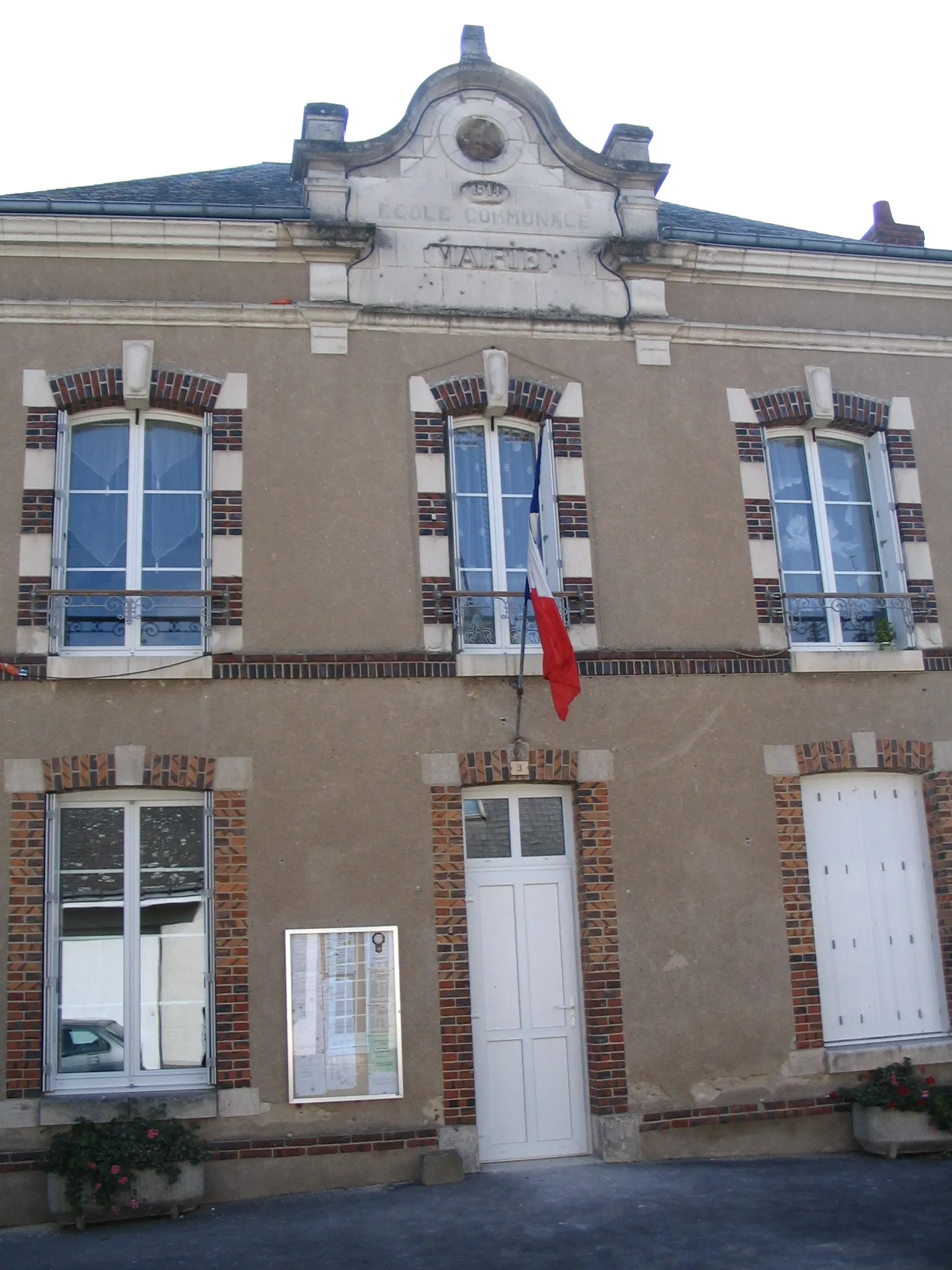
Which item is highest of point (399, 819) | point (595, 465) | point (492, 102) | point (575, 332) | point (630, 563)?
point (492, 102)

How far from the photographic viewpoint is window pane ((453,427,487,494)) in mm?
9484

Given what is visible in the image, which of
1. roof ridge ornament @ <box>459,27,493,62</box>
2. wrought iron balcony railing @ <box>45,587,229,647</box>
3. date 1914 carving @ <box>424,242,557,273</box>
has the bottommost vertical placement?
wrought iron balcony railing @ <box>45,587,229,647</box>

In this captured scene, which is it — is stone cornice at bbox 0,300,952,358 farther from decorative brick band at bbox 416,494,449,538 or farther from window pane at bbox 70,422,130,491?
decorative brick band at bbox 416,494,449,538

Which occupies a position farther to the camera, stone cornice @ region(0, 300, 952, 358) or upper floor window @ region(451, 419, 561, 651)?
upper floor window @ region(451, 419, 561, 651)

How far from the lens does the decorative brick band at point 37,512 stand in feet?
28.3

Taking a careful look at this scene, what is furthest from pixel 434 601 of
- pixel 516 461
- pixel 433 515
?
Answer: pixel 516 461

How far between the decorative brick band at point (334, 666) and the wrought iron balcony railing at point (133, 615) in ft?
1.13

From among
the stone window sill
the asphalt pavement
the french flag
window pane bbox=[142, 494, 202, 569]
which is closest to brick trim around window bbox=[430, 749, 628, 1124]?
the asphalt pavement

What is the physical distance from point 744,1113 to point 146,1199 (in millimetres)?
3895

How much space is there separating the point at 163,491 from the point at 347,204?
8.51 ft

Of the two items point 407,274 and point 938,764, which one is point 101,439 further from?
point 938,764

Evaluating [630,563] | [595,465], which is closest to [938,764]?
[630,563]

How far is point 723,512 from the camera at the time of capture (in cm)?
964

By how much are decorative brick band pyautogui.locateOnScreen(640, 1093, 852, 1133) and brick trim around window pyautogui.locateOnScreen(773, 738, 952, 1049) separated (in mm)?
379
